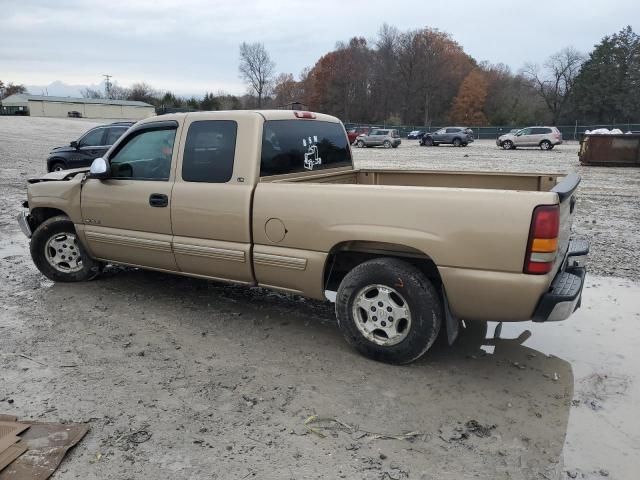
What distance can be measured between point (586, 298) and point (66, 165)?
12844 mm

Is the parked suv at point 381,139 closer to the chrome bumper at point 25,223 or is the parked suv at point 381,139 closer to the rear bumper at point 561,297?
the chrome bumper at point 25,223

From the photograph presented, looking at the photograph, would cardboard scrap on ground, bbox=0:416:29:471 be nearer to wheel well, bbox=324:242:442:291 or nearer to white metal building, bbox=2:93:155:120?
wheel well, bbox=324:242:442:291

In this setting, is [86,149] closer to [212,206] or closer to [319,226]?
[212,206]

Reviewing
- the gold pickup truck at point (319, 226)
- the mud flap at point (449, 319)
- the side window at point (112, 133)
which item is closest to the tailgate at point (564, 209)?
the gold pickup truck at point (319, 226)

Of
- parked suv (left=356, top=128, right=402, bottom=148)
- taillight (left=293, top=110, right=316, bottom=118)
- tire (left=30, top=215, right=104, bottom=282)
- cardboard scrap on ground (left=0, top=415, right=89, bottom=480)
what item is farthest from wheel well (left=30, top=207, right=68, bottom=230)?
parked suv (left=356, top=128, right=402, bottom=148)

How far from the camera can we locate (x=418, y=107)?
9331 cm

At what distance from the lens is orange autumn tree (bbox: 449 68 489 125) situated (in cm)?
8394

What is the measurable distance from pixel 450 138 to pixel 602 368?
134 ft

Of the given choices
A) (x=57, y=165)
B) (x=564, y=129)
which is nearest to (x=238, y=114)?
(x=57, y=165)

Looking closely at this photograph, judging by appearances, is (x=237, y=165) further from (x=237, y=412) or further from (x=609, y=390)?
(x=609, y=390)

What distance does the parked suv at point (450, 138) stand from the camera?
4238 cm

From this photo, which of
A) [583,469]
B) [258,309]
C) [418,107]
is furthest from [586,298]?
[418,107]

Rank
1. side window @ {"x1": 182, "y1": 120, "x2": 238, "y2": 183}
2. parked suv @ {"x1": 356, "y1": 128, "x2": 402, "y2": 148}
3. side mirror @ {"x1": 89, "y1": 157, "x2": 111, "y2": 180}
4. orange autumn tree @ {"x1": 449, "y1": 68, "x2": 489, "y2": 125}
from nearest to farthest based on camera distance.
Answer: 1. side window @ {"x1": 182, "y1": 120, "x2": 238, "y2": 183}
2. side mirror @ {"x1": 89, "y1": 157, "x2": 111, "y2": 180}
3. parked suv @ {"x1": 356, "y1": 128, "x2": 402, "y2": 148}
4. orange autumn tree @ {"x1": 449, "y1": 68, "x2": 489, "y2": 125}

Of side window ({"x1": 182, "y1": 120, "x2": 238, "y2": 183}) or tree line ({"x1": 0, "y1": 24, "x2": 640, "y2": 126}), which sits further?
tree line ({"x1": 0, "y1": 24, "x2": 640, "y2": 126})
